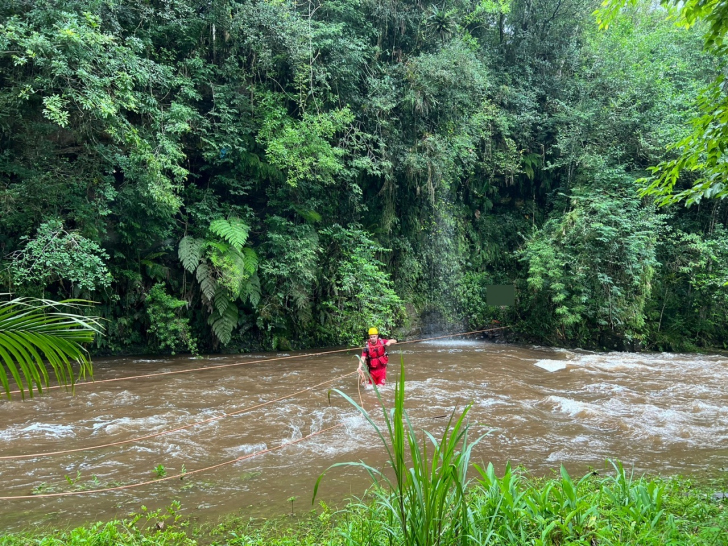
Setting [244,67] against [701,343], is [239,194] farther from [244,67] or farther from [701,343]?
[701,343]

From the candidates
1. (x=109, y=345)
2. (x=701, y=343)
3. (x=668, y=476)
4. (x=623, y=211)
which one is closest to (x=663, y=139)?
(x=623, y=211)

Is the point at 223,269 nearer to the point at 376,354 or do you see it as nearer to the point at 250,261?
the point at 250,261

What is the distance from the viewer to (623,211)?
36.9 ft

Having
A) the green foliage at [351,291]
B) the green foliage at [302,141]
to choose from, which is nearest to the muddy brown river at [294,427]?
the green foliage at [351,291]

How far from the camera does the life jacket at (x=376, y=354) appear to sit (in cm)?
684

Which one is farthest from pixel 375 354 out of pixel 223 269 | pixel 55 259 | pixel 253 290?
pixel 55 259

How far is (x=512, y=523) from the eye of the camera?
7.82 feet

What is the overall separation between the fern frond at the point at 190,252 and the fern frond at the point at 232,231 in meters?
0.46

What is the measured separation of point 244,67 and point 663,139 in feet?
35.9

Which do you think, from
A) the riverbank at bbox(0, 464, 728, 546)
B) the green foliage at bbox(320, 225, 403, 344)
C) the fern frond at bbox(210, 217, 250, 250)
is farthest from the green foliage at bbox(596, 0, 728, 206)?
the green foliage at bbox(320, 225, 403, 344)

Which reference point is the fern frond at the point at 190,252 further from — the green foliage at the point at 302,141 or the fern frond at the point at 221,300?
the green foliage at the point at 302,141

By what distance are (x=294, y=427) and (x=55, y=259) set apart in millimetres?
Answer: 5134

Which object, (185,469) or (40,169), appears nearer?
(185,469)

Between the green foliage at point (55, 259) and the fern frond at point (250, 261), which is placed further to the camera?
the fern frond at point (250, 261)
